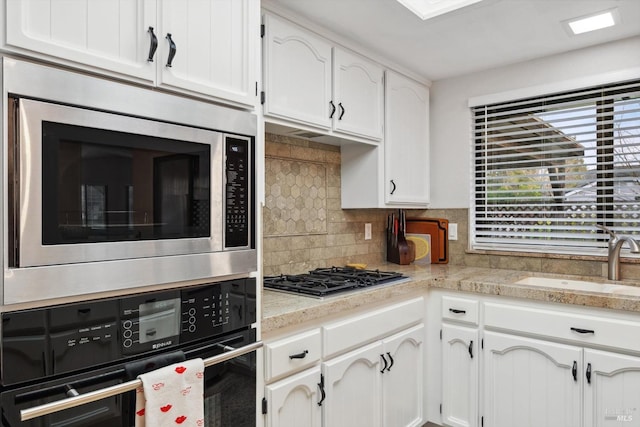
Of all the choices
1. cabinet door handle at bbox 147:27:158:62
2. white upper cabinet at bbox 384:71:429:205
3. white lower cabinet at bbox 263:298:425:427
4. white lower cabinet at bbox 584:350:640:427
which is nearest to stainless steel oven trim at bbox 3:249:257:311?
white lower cabinet at bbox 263:298:425:427

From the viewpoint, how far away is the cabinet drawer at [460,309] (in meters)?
2.34

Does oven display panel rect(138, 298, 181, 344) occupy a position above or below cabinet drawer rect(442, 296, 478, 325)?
above

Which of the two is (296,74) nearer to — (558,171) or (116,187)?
(116,187)

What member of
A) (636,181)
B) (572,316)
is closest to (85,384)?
(572,316)

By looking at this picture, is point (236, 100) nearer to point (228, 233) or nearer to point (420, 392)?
point (228, 233)

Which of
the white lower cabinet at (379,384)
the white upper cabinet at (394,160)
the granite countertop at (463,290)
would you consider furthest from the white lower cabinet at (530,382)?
the white upper cabinet at (394,160)

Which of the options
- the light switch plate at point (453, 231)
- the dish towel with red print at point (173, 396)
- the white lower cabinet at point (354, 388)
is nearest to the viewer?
the dish towel with red print at point (173, 396)

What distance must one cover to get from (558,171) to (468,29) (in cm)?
111

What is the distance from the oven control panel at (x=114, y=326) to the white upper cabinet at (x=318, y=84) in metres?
0.96

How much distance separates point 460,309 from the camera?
2383 mm

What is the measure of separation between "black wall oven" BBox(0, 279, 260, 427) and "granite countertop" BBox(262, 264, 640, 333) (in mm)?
199

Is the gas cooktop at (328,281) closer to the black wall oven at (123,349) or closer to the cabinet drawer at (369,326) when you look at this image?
the cabinet drawer at (369,326)

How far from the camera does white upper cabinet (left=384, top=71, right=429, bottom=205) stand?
106 inches

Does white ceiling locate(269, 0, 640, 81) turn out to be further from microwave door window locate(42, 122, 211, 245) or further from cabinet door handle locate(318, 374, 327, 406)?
cabinet door handle locate(318, 374, 327, 406)
